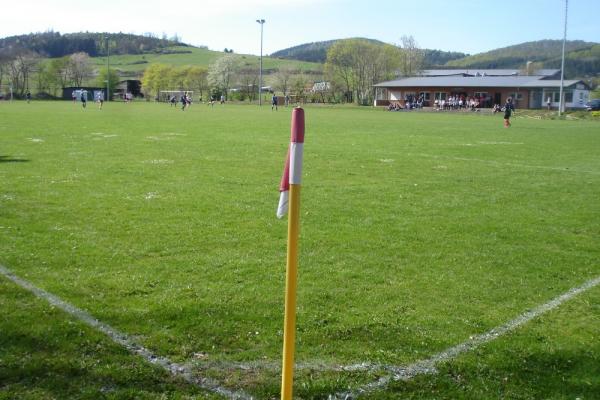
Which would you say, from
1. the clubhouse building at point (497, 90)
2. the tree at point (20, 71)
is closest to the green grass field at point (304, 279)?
the clubhouse building at point (497, 90)

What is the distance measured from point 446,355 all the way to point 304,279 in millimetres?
2219

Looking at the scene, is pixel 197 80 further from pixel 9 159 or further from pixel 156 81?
pixel 9 159

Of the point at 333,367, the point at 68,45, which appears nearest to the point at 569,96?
the point at 333,367

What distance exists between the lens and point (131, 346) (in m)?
4.97

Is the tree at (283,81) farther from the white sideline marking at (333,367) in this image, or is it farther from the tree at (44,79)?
the white sideline marking at (333,367)

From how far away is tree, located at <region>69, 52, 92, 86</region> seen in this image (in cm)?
12807

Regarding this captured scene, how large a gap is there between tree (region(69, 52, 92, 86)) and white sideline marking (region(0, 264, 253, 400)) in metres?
133

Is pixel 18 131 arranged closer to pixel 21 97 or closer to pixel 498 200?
pixel 498 200

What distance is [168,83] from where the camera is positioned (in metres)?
132

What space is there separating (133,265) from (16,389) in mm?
3080

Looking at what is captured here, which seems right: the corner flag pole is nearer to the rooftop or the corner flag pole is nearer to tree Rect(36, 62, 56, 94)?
the rooftop

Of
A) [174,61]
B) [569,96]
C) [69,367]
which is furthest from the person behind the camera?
[174,61]

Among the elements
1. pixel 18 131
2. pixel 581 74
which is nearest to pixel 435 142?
pixel 18 131

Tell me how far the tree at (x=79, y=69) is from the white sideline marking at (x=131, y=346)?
437 feet
